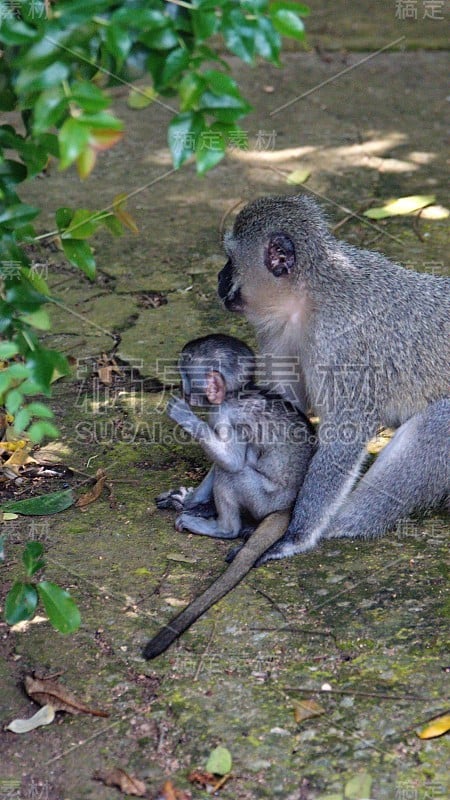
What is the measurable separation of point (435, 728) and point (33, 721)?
125cm

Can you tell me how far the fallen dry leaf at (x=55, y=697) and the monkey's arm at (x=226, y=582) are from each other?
308 mm

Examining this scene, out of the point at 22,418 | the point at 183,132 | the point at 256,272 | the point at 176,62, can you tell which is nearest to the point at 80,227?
the point at 22,418

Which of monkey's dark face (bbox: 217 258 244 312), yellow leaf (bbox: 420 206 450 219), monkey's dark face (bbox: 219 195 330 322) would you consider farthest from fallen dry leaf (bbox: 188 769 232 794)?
yellow leaf (bbox: 420 206 450 219)

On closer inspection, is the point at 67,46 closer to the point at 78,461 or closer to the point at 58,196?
the point at 78,461

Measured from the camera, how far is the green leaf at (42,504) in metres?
4.61

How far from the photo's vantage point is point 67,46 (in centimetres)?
254

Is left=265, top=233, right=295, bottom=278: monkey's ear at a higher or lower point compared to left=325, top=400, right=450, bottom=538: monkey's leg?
higher

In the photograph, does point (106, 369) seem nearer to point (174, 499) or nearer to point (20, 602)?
point (174, 499)

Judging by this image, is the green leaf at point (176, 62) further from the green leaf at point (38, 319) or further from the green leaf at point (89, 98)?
the green leaf at point (38, 319)

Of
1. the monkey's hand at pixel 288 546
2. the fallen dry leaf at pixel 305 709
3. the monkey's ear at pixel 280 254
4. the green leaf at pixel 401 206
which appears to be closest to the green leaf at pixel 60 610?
the fallen dry leaf at pixel 305 709

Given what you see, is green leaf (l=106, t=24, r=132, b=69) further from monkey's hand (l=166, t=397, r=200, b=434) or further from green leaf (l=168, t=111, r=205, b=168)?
monkey's hand (l=166, t=397, r=200, b=434)

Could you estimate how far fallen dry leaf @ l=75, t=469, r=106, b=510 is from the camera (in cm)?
470

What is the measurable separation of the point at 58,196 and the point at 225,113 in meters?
5.09

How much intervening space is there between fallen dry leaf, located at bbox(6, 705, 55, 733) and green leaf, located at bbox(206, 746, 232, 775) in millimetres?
544
